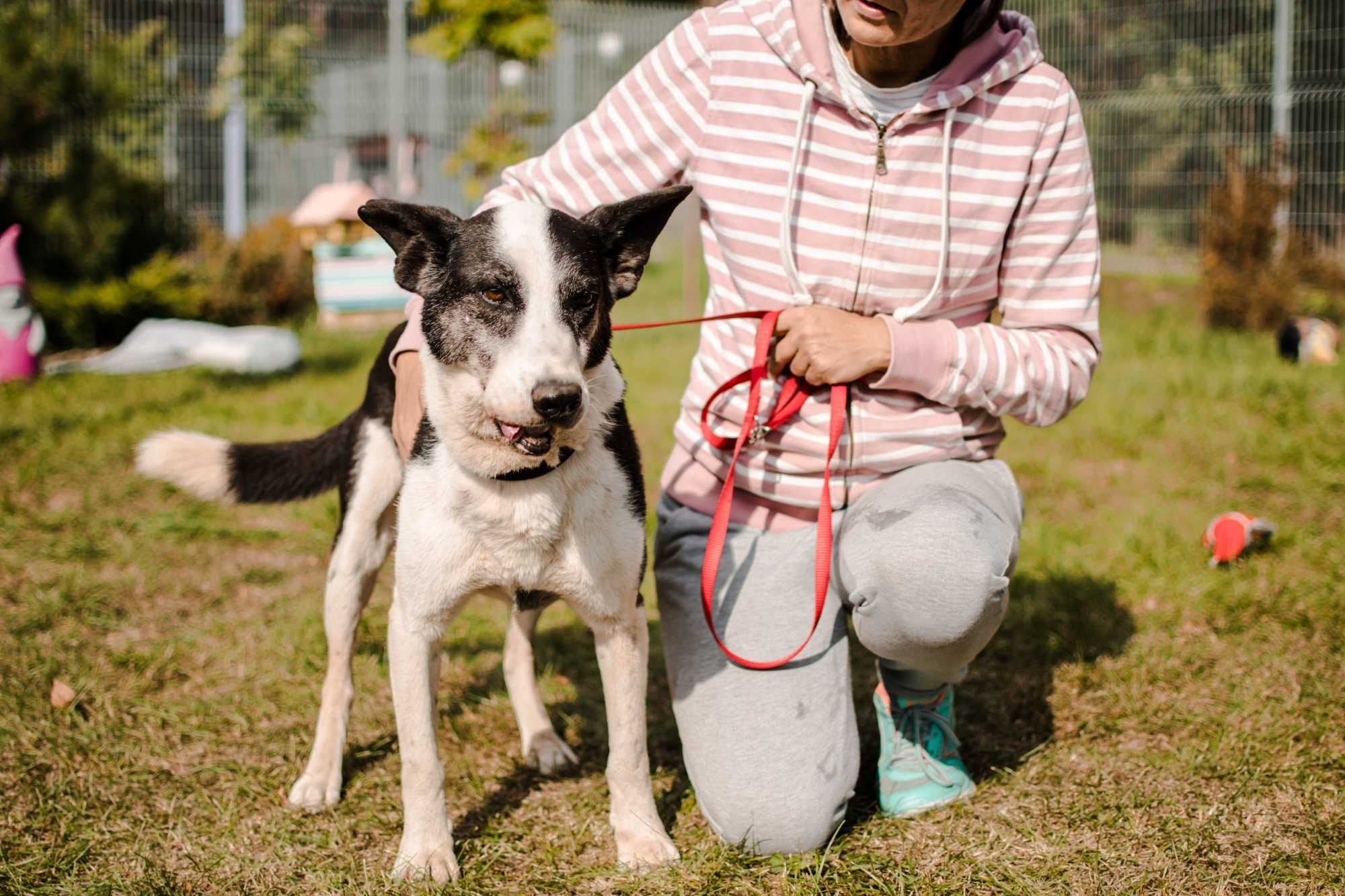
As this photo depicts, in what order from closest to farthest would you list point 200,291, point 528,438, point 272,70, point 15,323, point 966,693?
point 528,438 → point 966,693 → point 15,323 → point 200,291 → point 272,70

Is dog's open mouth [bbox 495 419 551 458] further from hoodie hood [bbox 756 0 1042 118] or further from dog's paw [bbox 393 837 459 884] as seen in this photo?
hoodie hood [bbox 756 0 1042 118]

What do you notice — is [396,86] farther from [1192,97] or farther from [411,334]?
[411,334]

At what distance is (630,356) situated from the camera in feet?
25.7

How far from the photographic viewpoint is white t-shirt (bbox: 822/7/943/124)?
2.45 m

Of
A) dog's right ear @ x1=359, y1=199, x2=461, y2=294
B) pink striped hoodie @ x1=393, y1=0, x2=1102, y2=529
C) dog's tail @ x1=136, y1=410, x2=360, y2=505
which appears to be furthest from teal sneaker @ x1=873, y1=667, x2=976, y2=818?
dog's tail @ x1=136, y1=410, x2=360, y2=505

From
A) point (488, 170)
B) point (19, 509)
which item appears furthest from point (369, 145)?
point (19, 509)

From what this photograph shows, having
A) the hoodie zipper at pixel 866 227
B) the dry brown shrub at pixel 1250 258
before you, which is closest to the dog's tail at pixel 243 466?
the hoodie zipper at pixel 866 227

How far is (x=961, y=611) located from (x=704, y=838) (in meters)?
0.75

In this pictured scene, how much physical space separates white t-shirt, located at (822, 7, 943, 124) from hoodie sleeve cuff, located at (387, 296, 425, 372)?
40.5 inches

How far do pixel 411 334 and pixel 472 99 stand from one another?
1010 cm

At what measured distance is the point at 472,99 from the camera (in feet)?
38.8

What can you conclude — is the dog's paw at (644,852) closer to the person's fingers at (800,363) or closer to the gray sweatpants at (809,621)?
the gray sweatpants at (809,621)

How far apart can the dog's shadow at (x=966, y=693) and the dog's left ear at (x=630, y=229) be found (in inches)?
48.3

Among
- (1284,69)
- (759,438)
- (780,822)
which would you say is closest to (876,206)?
(759,438)
